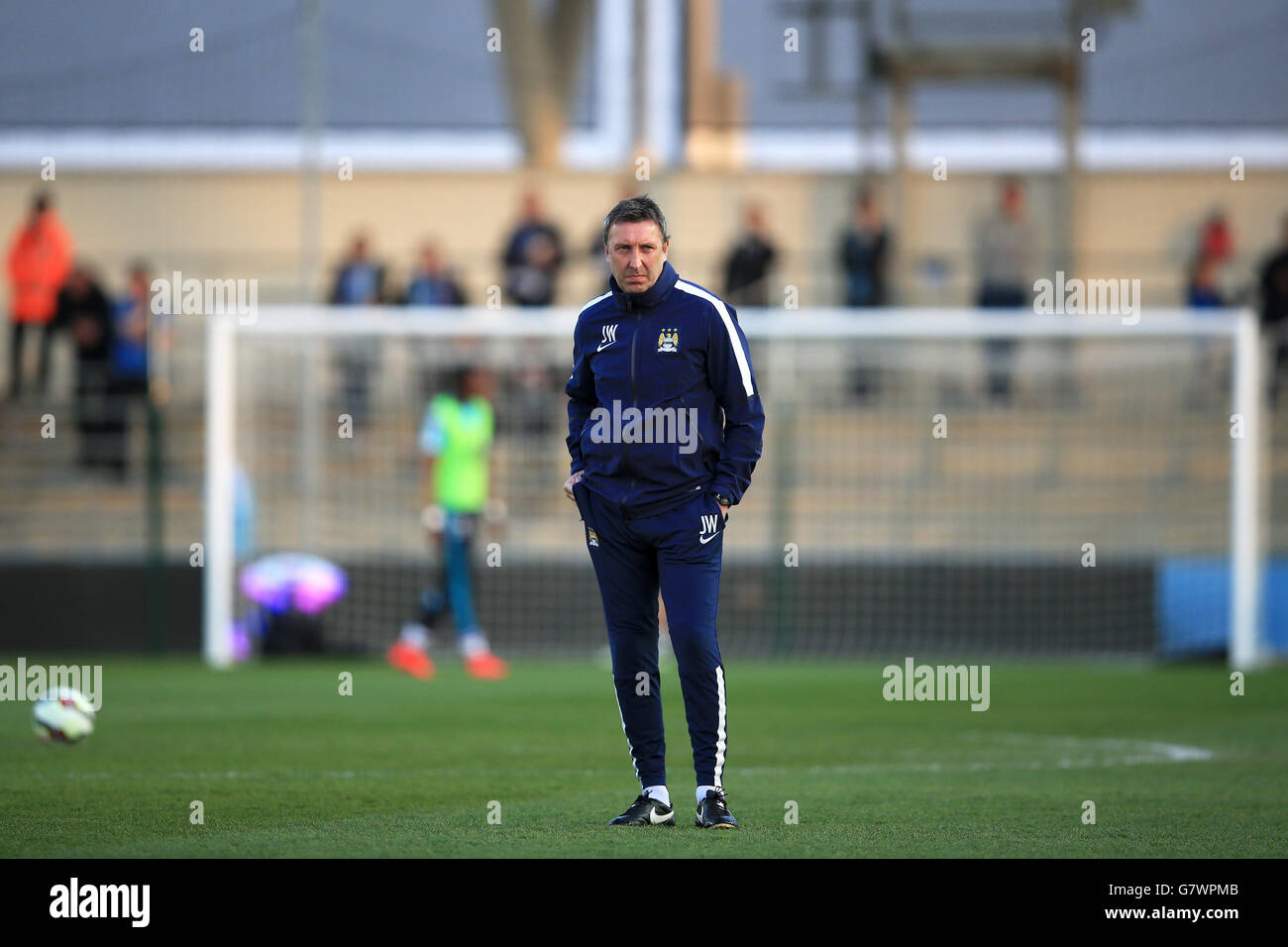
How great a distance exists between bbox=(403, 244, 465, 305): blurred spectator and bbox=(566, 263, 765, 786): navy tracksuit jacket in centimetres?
1271

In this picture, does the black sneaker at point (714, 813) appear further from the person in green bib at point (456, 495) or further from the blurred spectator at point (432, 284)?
the blurred spectator at point (432, 284)

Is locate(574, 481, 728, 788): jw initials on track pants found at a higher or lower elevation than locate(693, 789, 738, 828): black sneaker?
higher

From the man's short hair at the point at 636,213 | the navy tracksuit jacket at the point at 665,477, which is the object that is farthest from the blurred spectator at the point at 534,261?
the man's short hair at the point at 636,213

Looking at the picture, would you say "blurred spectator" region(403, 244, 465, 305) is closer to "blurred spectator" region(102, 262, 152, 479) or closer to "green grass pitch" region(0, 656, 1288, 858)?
"blurred spectator" region(102, 262, 152, 479)

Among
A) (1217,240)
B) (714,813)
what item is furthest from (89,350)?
(714,813)

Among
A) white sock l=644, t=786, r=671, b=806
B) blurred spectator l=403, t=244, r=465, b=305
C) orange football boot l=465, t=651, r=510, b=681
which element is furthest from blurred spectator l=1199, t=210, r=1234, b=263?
white sock l=644, t=786, r=671, b=806

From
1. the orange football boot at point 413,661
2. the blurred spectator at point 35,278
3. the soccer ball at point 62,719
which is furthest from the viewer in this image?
the blurred spectator at point 35,278

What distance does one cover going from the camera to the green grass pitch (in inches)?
254

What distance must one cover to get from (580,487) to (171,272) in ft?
58.9

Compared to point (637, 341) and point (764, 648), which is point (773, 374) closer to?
point (764, 648)

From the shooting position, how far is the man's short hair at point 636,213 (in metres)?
6.69

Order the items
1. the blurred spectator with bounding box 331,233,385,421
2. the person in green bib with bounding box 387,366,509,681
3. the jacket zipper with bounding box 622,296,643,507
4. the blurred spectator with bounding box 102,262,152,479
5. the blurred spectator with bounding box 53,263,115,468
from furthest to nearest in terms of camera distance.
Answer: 1. the blurred spectator with bounding box 53,263,115,468
2. the blurred spectator with bounding box 102,262,152,479
3. the blurred spectator with bounding box 331,233,385,421
4. the person in green bib with bounding box 387,366,509,681
5. the jacket zipper with bounding box 622,296,643,507

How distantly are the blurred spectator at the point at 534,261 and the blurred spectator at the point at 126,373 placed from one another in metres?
3.74

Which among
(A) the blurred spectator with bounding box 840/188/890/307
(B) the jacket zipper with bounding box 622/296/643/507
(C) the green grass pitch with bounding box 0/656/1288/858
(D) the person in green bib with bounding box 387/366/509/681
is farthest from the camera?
(A) the blurred spectator with bounding box 840/188/890/307
